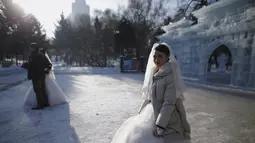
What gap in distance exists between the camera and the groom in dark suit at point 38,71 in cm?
580

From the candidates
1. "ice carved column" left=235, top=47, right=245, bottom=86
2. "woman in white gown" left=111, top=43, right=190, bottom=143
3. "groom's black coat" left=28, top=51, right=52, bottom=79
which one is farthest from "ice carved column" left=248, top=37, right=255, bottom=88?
"groom's black coat" left=28, top=51, right=52, bottom=79

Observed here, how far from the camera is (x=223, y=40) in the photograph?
12.2 meters

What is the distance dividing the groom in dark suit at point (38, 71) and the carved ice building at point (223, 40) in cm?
1070

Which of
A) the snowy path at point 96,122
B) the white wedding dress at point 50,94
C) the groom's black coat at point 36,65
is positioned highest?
the groom's black coat at point 36,65

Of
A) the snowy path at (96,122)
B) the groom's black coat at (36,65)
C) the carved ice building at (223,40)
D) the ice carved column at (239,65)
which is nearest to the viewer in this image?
the snowy path at (96,122)

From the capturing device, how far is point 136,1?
34406 millimetres

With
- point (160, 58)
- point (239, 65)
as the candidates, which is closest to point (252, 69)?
point (239, 65)

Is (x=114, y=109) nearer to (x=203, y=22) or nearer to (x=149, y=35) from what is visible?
(x=203, y=22)

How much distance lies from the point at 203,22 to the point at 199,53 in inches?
111

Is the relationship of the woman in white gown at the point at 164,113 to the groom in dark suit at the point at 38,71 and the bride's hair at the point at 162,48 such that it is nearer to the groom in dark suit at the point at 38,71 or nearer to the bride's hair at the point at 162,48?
the bride's hair at the point at 162,48

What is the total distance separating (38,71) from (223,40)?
11.6m

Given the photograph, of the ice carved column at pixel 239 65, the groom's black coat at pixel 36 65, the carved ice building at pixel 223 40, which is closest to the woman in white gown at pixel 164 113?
the groom's black coat at pixel 36 65

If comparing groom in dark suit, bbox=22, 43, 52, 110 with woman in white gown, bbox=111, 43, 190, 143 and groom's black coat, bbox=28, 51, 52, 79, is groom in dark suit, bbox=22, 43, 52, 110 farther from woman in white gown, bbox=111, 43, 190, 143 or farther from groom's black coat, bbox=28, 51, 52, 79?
woman in white gown, bbox=111, 43, 190, 143

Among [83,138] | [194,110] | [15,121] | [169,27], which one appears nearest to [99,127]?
[83,138]
